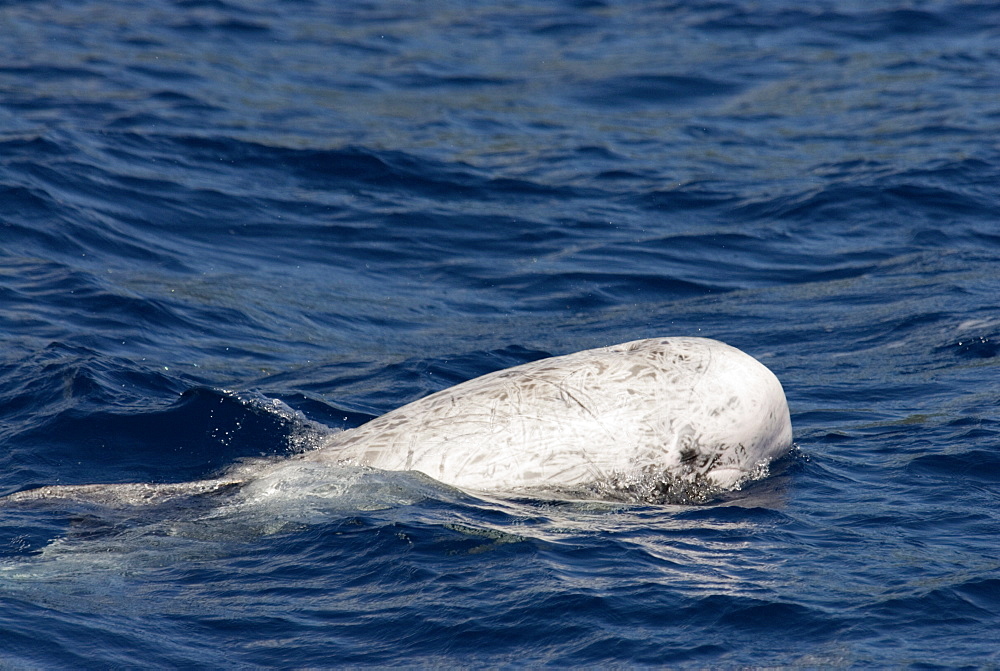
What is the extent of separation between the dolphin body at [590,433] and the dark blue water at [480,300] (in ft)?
0.66

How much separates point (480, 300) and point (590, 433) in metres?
5.25

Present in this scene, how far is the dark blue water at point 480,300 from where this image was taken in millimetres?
6027

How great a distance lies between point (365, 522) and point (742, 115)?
13428mm

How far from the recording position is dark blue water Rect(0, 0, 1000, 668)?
19.8ft

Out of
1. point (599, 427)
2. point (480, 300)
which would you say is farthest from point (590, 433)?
point (480, 300)

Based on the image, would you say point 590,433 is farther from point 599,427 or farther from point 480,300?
point 480,300

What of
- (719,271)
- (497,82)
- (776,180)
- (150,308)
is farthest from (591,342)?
(497,82)

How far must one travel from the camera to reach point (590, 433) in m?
7.29

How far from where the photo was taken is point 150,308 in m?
11.5

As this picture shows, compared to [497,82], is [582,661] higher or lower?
lower

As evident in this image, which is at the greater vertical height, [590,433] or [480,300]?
[590,433]

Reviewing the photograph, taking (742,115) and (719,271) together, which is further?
(742,115)

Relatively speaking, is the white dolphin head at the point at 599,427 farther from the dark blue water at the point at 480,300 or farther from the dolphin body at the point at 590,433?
the dark blue water at the point at 480,300

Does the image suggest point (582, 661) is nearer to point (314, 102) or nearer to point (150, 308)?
point (150, 308)
